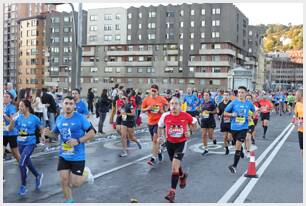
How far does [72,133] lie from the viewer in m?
6.13

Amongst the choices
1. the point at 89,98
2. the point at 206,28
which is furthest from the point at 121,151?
the point at 206,28

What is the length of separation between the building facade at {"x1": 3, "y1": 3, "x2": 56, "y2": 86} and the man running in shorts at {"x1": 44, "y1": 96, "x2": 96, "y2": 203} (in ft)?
345

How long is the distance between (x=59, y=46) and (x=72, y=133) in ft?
274

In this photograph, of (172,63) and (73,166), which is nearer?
(73,166)

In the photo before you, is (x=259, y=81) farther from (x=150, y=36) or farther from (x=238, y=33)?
(x=150, y=36)

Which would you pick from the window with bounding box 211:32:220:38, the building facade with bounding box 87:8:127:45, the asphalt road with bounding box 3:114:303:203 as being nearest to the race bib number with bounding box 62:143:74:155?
the asphalt road with bounding box 3:114:303:203

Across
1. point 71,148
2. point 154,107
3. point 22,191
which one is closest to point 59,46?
point 154,107

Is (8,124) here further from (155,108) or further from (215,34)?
(215,34)

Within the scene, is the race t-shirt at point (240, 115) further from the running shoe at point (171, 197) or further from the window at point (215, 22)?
the window at point (215, 22)

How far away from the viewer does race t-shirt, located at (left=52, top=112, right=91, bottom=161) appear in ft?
19.9

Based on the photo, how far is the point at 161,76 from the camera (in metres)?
77.2

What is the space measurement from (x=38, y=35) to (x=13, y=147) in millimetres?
93113

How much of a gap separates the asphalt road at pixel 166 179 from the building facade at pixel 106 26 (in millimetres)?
69507

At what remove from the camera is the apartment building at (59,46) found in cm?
8569
